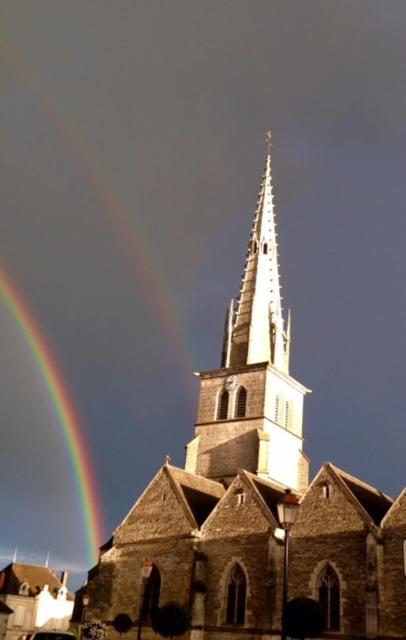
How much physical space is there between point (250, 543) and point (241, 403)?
677 inches

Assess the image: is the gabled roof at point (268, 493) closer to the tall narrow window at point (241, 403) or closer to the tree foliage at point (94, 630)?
the tall narrow window at point (241, 403)

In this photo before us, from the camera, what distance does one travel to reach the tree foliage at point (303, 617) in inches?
1009

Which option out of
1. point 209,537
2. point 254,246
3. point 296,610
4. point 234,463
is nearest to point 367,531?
point 296,610

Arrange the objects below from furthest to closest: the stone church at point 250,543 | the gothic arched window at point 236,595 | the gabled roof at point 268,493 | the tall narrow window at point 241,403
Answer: the tall narrow window at point 241,403
the gabled roof at point 268,493
the gothic arched window at point 236,595
the stone church at point 250,543

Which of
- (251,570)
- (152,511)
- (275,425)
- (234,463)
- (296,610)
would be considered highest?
(275,425)

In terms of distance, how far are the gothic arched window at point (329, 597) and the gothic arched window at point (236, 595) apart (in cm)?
435

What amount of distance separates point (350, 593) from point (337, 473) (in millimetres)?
5775

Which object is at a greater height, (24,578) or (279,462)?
(279,462)

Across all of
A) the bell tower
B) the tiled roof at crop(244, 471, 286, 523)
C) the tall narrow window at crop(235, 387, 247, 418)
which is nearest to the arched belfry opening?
the bell tower

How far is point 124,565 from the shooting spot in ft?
129

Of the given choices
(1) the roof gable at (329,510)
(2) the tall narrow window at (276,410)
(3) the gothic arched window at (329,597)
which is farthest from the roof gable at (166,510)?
(2) the tall narrow window at (276,410)

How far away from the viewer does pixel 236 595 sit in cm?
3469

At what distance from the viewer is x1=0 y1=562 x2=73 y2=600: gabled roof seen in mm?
73000

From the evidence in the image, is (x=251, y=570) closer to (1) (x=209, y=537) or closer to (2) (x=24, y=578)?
(1) (x=209, y=537)
